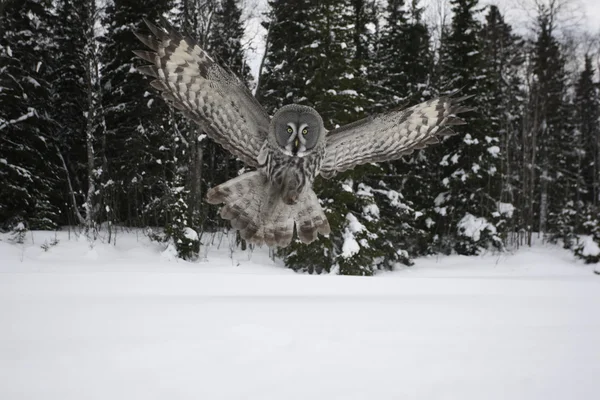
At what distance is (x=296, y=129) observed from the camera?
269cm

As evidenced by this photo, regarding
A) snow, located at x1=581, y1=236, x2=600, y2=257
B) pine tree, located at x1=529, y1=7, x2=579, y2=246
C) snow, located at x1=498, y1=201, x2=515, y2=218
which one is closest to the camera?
snow, located at x1=581, y1=236, x2=600, y2=257

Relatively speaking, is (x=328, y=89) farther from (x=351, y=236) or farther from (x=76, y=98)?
(x=76, y=98)

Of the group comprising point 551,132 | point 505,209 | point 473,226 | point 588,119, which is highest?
point 588,119

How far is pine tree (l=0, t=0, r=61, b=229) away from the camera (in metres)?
10.6

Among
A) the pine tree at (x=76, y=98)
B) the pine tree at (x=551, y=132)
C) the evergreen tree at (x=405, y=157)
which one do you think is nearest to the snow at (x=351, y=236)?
the evergreen tree at (x=405, y=157)

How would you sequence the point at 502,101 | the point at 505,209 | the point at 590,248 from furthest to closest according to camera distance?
the point at 502,101, the point at 505,209, the point at 590,248

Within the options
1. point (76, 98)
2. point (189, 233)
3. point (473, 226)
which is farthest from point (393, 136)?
point (76, 98)

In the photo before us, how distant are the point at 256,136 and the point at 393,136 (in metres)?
1.04

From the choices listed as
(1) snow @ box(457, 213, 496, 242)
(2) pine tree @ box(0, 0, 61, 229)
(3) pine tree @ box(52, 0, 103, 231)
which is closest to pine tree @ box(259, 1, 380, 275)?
(3) pine tree @ box(52, 0, 103, 231)

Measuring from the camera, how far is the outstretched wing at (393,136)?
10.2ft

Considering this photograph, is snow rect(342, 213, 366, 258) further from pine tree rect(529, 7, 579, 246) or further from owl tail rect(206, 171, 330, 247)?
pine tree rect(529, 7, 579, 246)

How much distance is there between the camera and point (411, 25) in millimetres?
13328

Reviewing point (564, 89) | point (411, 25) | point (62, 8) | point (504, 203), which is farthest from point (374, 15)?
point (564, 89)

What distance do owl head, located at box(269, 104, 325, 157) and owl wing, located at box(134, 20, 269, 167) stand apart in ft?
0.45
